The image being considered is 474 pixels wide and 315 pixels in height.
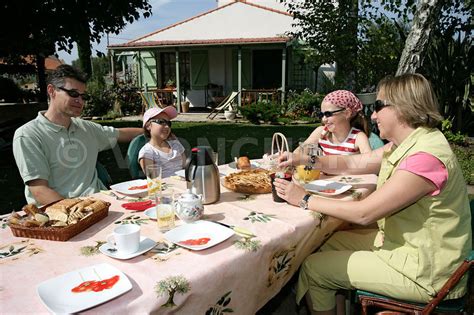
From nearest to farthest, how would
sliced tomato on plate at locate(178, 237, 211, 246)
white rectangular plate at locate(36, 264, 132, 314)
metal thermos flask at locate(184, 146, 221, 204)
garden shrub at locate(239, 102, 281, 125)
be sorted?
white rectangular plate at locate(36, 264, 132, 314)
sliced tomato on plate at locate(178, 237, 211, 246)
metal thermos flask at locate(184, 146, 221, 204)
garden shrub at locate(239, 102, 281, 125)

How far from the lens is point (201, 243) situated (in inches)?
59.9

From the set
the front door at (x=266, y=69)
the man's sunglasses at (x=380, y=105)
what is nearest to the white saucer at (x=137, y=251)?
the man's sunglasses at (x=380, y=105)

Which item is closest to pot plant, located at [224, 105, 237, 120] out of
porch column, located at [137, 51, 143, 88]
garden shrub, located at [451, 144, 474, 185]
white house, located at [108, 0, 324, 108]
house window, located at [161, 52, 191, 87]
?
white house, located at [108, 0, 324, 108]

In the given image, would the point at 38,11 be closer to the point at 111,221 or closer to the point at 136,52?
the point at 111,221

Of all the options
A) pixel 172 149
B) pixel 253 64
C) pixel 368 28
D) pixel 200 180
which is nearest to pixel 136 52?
pixel 253 64

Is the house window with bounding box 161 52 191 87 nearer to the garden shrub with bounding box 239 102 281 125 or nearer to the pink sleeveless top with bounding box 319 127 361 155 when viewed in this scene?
the garden shrub with bounding box 239 102 281 125

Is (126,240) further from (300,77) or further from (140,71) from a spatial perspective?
(140,71)

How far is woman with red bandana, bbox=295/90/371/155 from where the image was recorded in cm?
315

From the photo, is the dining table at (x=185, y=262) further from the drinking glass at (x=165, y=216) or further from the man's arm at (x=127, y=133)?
the man's arm at (x=127, y=133)

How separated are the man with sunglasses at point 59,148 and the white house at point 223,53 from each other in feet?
43.1

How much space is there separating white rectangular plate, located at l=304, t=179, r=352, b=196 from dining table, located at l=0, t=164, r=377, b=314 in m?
0.22

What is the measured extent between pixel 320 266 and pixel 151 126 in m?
2.06

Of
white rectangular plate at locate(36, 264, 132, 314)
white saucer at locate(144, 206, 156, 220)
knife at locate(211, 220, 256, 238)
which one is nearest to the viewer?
white rectangular plate at locate(36, 264, 132, 314)

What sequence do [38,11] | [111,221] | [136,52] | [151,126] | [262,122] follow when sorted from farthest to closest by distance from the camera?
1. [136,52]
2. [262,122]
3. [38,11]
4. [151,126]
5. [111,221]
